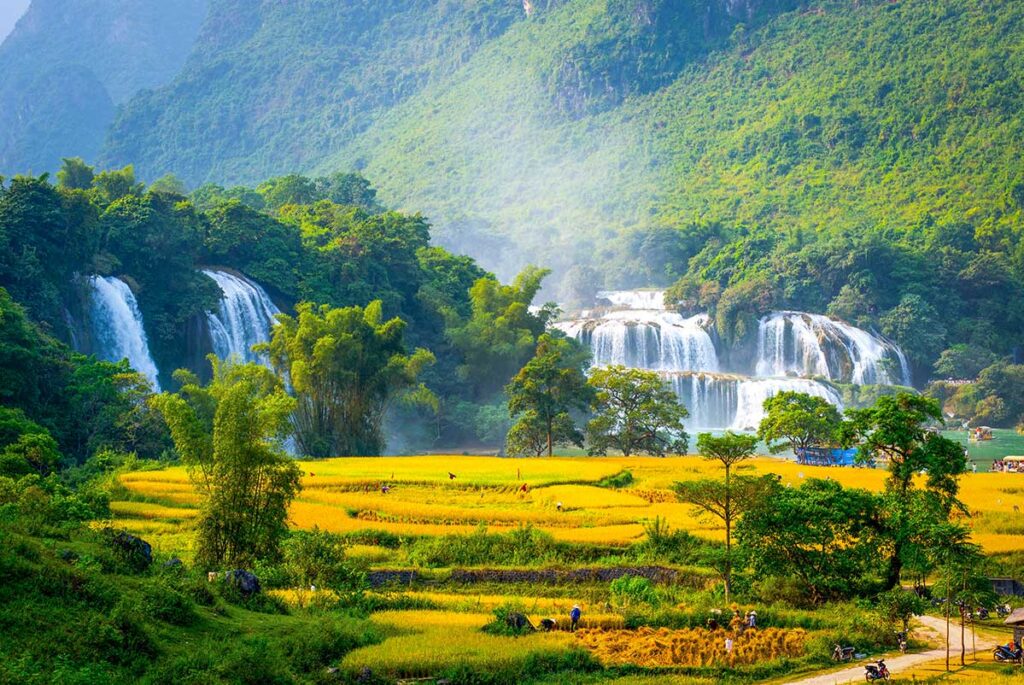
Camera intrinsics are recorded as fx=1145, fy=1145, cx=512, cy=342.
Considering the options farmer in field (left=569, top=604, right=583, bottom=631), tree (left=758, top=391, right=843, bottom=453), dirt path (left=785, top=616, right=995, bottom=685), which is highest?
tree (left=758, top=391, right=843, bottom=453)

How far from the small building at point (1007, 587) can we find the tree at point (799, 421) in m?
21.9

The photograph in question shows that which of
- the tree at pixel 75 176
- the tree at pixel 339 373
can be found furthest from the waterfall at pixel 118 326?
the tree at pixel 75 176

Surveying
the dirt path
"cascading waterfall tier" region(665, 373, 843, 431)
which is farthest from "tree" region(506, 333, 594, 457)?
the dirt path

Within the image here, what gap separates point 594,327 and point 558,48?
8061 cm

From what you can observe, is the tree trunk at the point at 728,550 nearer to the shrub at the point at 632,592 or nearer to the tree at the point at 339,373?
the shrub at the point at 632,592

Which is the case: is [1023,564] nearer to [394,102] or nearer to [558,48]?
[558,48]

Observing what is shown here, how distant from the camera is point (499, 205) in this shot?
5502 inches

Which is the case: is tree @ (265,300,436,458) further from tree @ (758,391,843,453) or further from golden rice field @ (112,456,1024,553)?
tree @ (758,391,843,453)

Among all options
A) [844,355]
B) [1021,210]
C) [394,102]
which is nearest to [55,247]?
[844,355]

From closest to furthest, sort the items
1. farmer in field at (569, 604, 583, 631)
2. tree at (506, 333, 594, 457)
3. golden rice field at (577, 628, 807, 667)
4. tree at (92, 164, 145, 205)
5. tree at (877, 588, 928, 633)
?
golden rice field at (577, 628, 807, 667), farmer in field at (569, 604, 583, 631), tree at (877, 588, 928, 633), tree at (506, 333, 594, 457), tree at (92, 164, 145, 205)

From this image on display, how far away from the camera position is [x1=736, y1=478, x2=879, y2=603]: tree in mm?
25344

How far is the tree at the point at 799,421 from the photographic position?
4909 centimetres

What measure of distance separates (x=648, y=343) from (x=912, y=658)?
5895 cm

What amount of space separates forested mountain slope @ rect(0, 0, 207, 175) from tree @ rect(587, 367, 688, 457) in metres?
122
